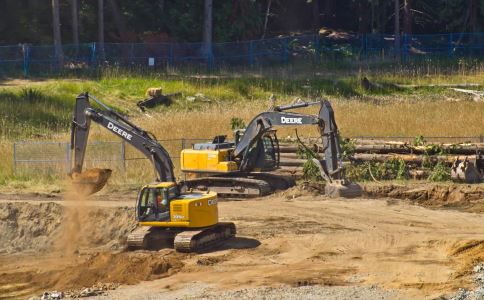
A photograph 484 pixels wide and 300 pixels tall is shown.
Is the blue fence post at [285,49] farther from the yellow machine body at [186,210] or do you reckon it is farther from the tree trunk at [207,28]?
the yellow machine body at [186,210]

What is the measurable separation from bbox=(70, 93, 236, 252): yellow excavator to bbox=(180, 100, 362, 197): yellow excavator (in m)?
5.80

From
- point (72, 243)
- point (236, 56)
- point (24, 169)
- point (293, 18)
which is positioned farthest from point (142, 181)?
point (293, 18)

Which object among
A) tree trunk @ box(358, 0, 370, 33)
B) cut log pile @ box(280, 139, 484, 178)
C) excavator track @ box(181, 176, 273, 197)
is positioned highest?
tree trunk @ box(358, 0, 370, 33)

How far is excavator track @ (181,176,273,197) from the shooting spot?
104 feet

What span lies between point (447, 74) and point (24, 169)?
32.0 metres

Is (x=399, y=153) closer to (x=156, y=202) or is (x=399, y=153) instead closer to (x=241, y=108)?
(x=156, y=202)

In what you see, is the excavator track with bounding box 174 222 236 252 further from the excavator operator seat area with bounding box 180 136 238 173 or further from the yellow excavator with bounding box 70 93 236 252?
the excavator operator seat area with bounding box 180 136 238 173

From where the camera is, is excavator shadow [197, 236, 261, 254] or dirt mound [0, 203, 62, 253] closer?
excavator shadow [197, 236, 261, 254]

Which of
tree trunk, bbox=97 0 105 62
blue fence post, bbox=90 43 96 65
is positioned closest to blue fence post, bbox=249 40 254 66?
tree trunk, bbox=97 0 105 62

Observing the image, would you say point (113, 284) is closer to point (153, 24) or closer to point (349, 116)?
point (349, 116)

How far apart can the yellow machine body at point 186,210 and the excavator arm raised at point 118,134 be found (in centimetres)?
54

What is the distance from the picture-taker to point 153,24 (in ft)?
225

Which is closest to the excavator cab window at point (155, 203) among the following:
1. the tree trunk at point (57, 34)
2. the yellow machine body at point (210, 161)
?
the yellow machine body at point (210, 161)

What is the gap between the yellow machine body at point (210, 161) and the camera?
102 feet
